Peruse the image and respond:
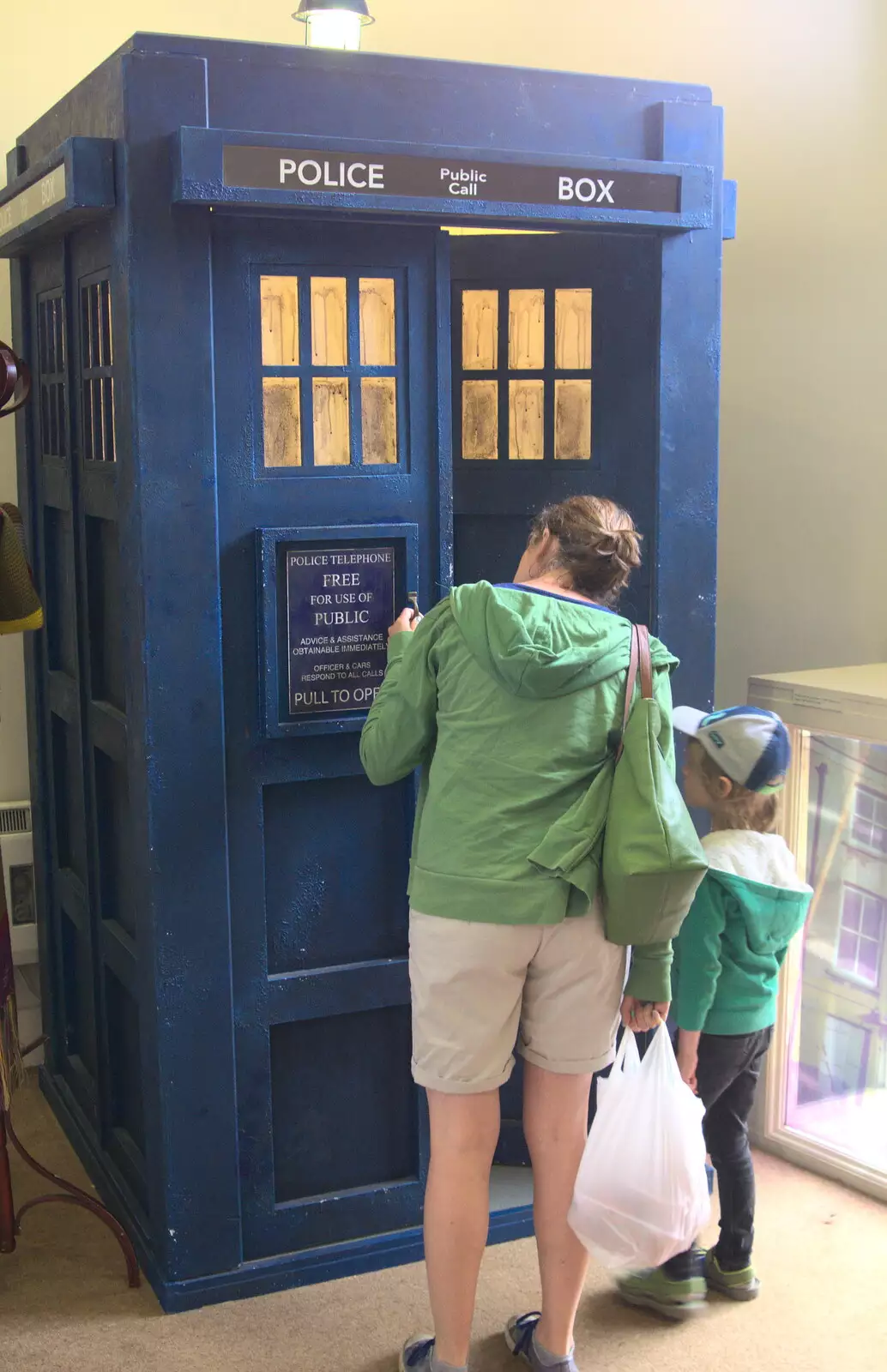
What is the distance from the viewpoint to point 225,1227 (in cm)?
281

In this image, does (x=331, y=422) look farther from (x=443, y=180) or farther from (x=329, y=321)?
(x=443, y=180)

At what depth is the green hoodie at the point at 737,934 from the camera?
8.65 ft

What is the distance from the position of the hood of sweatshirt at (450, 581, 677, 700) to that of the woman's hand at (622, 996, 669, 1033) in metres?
0.56

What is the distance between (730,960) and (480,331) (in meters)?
1.46

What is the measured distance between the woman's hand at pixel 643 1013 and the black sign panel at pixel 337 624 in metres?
0.75

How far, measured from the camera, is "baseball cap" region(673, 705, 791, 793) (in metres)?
2.61

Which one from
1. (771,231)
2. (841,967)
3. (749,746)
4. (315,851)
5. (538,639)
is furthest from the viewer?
(771,231)

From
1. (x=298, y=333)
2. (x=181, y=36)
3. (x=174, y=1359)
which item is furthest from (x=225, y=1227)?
(x=181, y=36)

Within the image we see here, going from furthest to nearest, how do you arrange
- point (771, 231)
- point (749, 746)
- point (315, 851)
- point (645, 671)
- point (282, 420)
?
point (771, 231), point (315, 851), point (282, 420), point (749, 746), point (645, 671)

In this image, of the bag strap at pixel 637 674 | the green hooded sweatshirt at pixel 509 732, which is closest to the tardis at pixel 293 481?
the green hooded sweatshirt at pixel 509 732

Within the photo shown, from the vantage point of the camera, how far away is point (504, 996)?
2.38m

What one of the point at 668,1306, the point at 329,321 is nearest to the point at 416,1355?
the point at 668,1306

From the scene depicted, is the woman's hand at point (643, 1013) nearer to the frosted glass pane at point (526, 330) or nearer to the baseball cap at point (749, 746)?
the baseball cap at point (749, 746)

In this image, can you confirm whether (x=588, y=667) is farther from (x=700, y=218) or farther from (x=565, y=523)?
(x=700, y=218)
